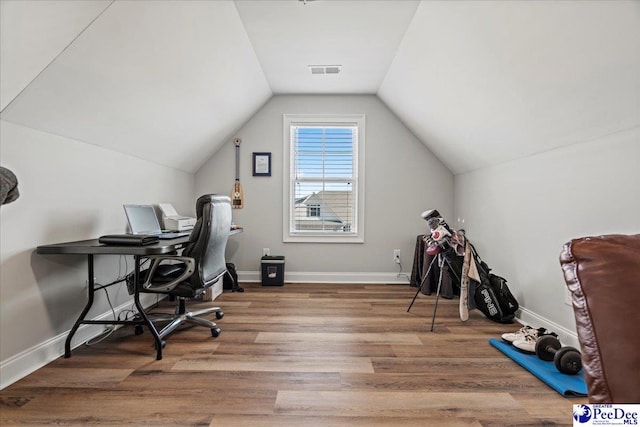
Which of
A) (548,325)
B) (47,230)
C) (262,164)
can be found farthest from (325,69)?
(548,325)

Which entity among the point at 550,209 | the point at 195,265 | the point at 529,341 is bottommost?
the point at 529,341

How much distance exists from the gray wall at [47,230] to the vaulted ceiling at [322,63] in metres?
0.16

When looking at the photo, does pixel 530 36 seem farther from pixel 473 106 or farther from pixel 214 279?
pixel 214 279

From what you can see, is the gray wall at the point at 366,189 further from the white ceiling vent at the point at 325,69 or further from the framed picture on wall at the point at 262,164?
the white ceiling vent at the point at 325,69

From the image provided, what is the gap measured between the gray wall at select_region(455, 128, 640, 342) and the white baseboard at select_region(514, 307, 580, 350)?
0.03 ft

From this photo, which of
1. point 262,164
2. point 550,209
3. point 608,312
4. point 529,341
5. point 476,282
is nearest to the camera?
point 608,312

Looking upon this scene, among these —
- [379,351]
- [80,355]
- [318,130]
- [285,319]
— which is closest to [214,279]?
[285,319]

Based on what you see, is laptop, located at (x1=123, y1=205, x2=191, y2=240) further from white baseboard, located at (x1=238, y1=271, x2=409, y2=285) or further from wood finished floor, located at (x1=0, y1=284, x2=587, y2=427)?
white baseboard, located at (x1=238, y1=271, x2=409, y2=285)

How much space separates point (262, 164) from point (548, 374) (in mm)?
3532

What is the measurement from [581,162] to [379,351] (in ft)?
6.26

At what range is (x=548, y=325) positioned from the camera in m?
2.33

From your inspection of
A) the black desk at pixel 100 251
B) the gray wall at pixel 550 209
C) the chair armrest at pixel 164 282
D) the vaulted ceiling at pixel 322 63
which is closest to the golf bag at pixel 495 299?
the gray wall at pixel 550 209

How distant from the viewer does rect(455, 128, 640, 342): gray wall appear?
179 centimetres

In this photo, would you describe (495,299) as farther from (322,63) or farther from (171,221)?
(171,221)
